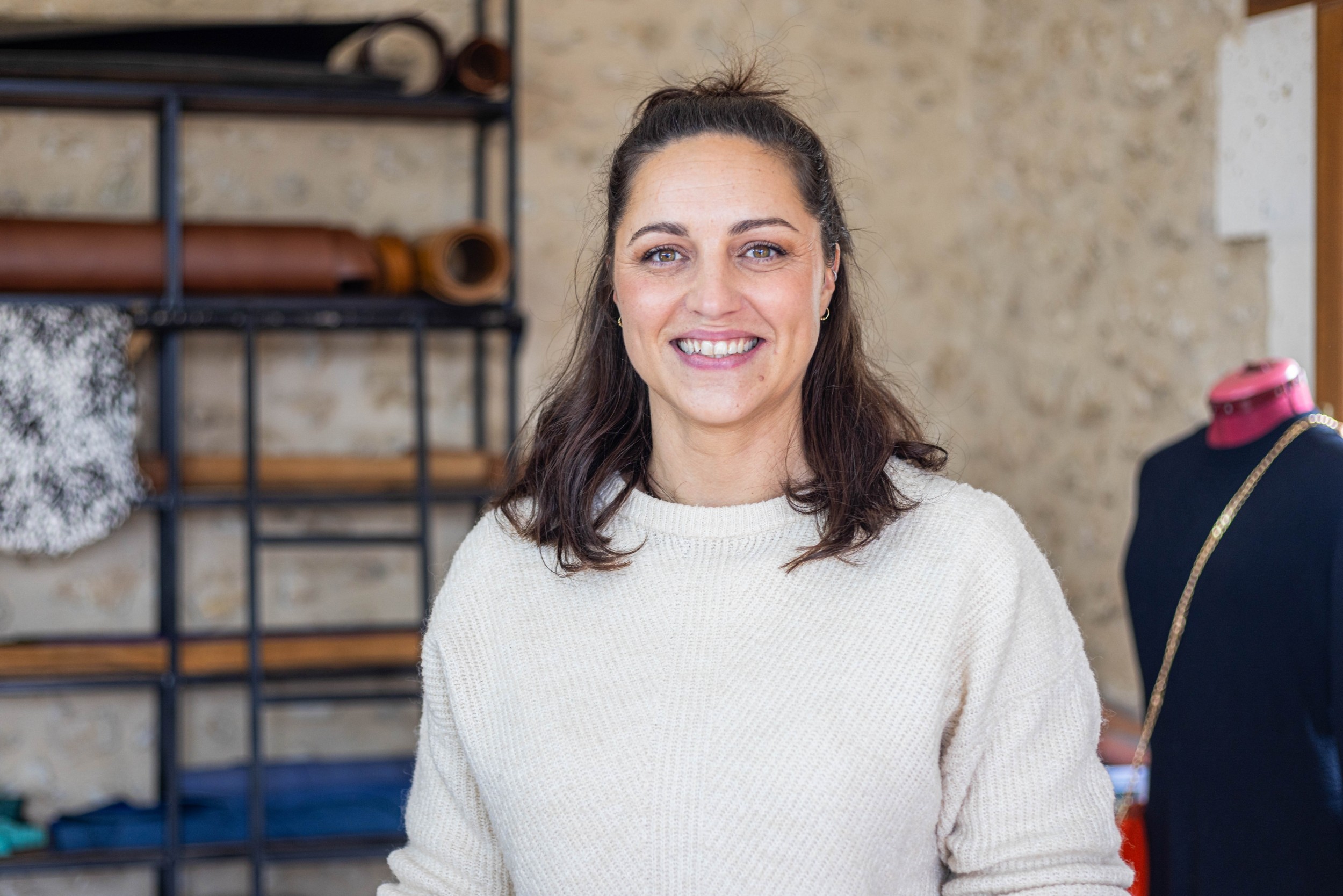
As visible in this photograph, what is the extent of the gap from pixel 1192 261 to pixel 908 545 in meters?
1.93

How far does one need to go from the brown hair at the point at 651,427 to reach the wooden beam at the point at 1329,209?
38.5 inches

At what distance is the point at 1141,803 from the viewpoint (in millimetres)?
2182

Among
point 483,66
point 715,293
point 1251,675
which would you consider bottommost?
point 1251,675

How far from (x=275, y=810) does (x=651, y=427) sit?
2219 millimetres

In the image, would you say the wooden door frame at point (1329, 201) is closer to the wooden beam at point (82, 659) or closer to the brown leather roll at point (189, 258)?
the brown leather roll at point (189, 258)

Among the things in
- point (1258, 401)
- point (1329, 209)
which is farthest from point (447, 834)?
point (1329, 209)

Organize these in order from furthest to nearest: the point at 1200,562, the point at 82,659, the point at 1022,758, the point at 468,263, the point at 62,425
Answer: the point at 468,263
the point at 82,659
the point at 62,425
the point at 1200,562
the point at 1022,758

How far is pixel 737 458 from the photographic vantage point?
1.52 metres

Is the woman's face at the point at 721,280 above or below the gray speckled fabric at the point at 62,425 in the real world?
above

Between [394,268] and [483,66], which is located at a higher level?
[483,66]

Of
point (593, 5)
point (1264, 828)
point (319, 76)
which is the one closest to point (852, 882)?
point (1264, 828)

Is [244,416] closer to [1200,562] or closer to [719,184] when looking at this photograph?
[719,184]

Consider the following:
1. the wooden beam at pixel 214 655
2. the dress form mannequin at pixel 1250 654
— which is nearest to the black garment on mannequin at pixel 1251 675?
the dress form mannequin at pixel 1250 654

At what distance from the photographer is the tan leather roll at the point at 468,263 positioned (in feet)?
11.1
